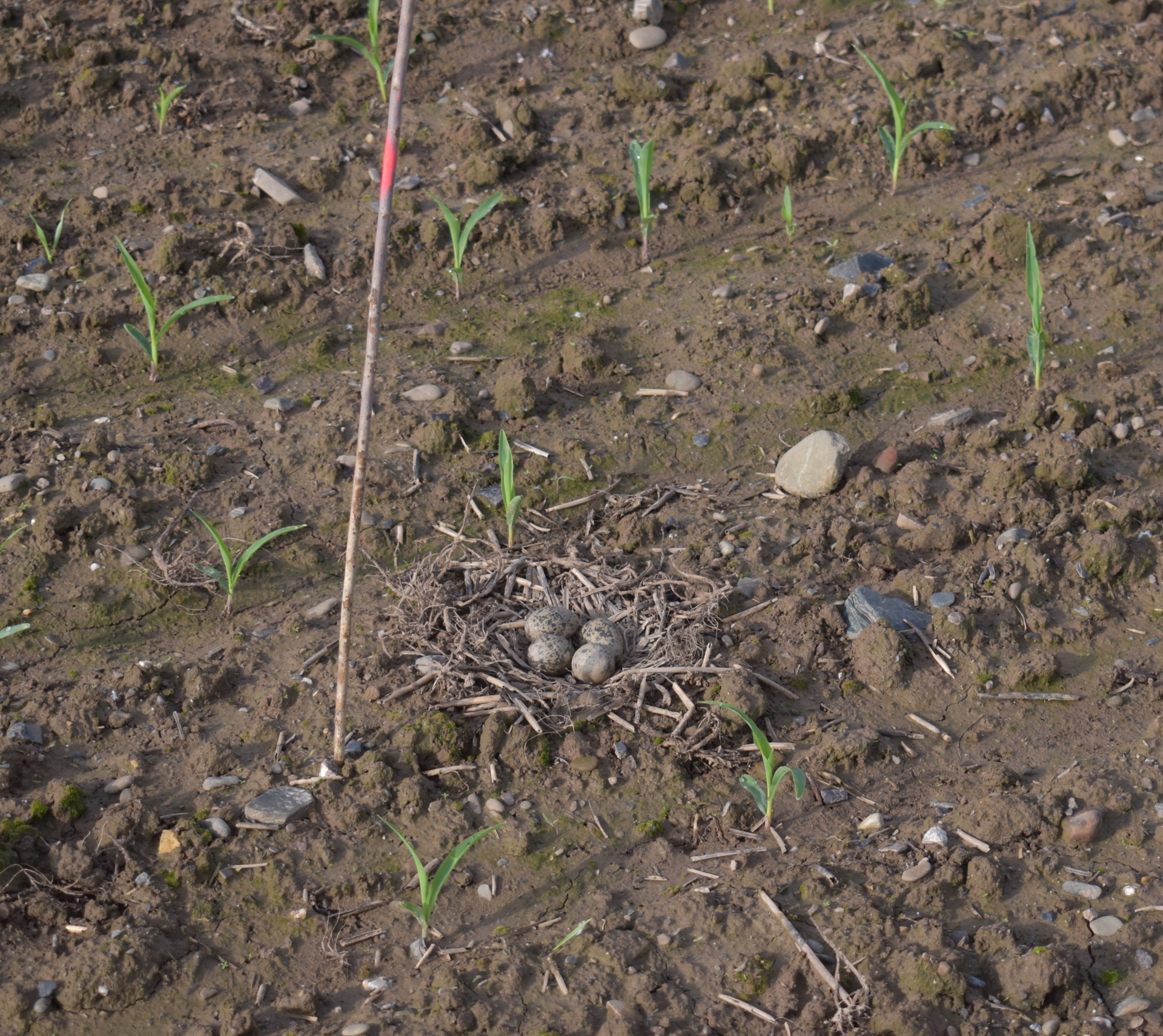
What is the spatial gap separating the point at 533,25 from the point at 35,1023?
5.30 m

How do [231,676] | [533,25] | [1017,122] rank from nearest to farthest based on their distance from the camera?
[231,676] → [1017,122] → [533,25]

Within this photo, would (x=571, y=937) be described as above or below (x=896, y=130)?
below

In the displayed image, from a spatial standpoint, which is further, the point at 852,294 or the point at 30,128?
the point at 30,128

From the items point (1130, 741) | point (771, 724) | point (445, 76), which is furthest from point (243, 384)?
point (1130, 741)

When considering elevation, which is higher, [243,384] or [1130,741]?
[243,384]

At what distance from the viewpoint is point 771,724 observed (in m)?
3.58

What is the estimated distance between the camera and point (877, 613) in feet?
12.5

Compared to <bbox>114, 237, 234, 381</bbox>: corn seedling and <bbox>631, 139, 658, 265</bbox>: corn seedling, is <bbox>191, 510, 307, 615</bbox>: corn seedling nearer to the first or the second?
<bbox>114, 237, 234, 381</bbox>: corn seedling

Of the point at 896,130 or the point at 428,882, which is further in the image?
the point at 896,130

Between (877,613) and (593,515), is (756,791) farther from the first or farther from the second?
(593,515)

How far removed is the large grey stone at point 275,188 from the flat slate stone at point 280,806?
3.11 meters

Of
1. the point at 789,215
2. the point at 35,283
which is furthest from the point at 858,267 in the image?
the point at 35,283

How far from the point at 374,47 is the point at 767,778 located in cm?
416

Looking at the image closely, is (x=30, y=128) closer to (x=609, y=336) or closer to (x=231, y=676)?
(x=609, y=336)
